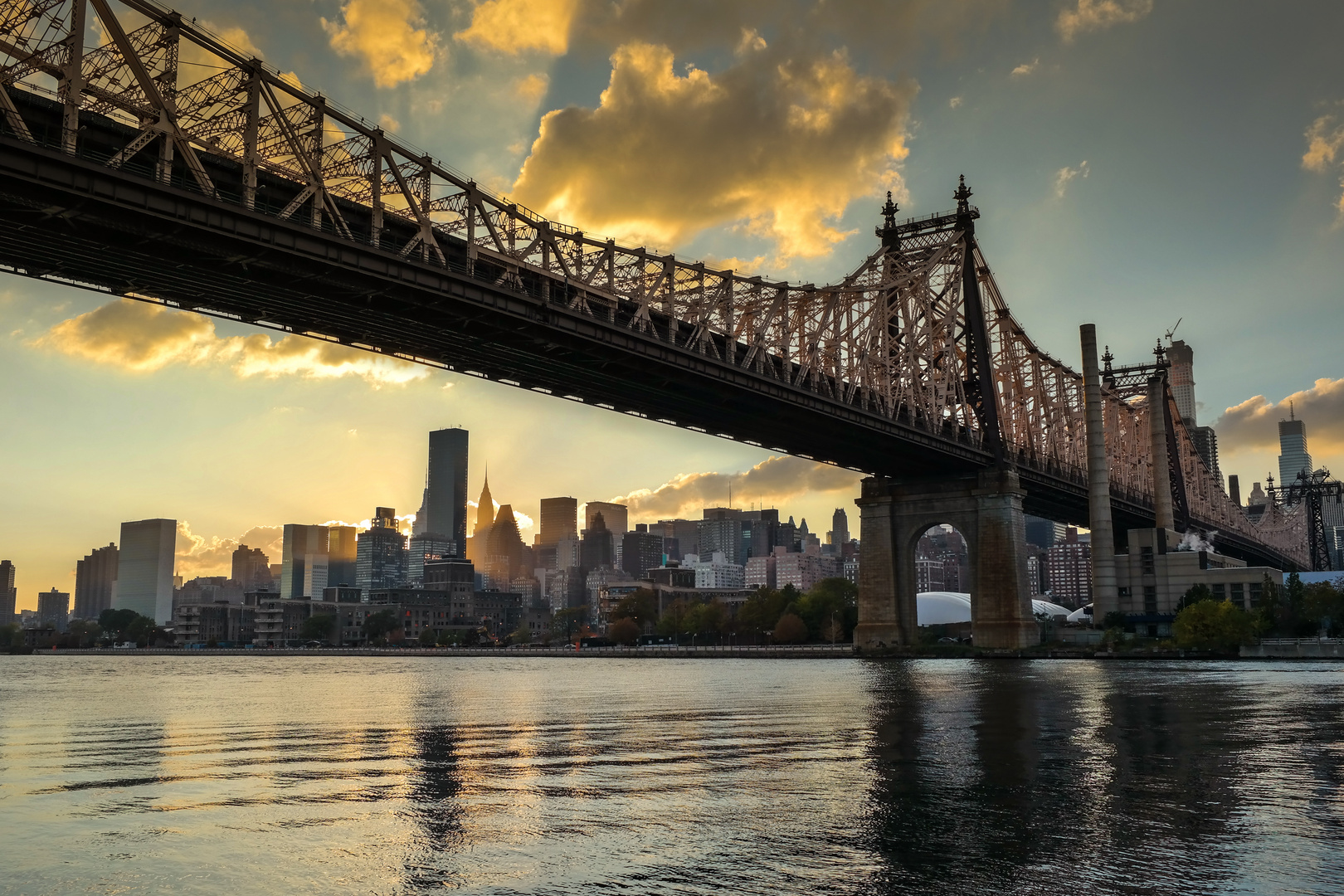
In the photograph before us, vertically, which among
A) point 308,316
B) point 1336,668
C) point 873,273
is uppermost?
point 873,273

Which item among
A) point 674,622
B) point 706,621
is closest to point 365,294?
point 706,621

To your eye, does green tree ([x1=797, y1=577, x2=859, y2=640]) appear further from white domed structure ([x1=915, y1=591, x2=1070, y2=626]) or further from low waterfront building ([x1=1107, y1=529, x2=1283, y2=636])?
low waterfront building ([x1=1107, y1=529, x2=1283, y2=636])

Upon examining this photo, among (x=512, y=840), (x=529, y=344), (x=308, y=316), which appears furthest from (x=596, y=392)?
(x=512, y=840)

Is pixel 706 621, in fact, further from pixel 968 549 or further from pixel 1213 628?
pixel 1213 628

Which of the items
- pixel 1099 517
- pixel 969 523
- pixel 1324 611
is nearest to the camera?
→ pixel 969 523

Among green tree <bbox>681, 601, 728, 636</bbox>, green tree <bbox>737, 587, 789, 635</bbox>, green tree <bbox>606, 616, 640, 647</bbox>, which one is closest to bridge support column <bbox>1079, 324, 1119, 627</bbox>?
green tree <bbox>737, 587, 789, 635</bbox>

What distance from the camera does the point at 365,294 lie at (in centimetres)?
4791

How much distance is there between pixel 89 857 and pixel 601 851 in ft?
23.3

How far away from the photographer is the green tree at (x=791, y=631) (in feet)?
499

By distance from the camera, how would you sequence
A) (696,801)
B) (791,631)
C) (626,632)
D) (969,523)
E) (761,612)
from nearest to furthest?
(696,801) → (969,523) → (791,631) → (761,612) → (626,632)

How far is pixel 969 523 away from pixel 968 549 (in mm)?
3252

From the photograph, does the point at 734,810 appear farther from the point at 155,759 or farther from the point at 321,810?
the point at 155,759

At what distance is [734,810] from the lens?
19.2 metres

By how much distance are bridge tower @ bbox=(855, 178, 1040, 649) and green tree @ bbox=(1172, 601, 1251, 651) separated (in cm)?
1149
